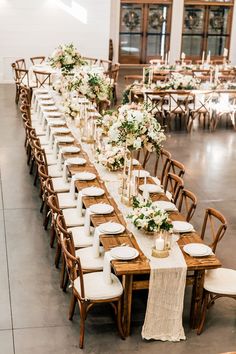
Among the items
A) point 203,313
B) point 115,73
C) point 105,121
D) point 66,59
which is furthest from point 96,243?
point 115,73

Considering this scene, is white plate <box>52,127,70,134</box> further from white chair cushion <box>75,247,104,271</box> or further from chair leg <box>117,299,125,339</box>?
chair leg <box>117,299,125,339</box>

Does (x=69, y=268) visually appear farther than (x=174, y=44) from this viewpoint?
No

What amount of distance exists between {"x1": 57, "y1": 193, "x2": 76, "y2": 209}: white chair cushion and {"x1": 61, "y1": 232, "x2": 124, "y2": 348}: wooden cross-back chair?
1821mm

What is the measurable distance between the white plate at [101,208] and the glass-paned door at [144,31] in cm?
1769

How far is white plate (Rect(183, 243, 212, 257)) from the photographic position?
603 cm

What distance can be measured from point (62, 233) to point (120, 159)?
198 centimetres

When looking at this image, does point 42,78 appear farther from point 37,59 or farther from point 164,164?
point 164,164

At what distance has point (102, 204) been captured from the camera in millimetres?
7195

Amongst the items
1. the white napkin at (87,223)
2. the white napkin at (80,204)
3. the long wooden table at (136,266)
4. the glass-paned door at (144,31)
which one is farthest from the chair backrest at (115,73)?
the long wooden table at (136,266)

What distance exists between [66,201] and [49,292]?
158 centimetres

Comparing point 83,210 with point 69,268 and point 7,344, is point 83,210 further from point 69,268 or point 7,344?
point 7,344

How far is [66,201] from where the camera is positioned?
8.12 metres

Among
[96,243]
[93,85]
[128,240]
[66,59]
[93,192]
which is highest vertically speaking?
[66,59]

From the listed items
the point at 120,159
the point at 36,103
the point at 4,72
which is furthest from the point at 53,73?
the point at 120,159
